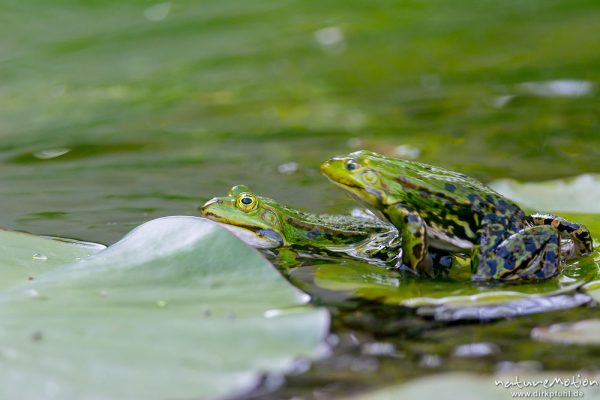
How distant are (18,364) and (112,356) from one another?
191 mm

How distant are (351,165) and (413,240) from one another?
343 millimetres

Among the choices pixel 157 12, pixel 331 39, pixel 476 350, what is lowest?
pixel 476 350

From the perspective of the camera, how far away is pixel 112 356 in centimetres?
185

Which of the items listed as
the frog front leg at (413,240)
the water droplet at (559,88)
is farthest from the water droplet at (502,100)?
the frog front leg at (413,240)

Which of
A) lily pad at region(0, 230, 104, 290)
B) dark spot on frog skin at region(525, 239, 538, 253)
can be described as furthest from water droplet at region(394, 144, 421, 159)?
lily pad at region(0, 230, 104, 290)

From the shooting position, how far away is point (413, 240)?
2.65 metres

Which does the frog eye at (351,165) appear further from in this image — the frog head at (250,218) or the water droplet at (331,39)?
the water droplet at (331,39)

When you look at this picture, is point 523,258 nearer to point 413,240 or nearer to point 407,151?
point 413,240

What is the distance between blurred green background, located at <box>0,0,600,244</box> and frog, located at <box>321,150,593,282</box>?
98cm

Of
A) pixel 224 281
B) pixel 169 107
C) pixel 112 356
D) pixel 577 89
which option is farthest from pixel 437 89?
pixel 112 356

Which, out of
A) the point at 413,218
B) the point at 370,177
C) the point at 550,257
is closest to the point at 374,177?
the point at 370,177

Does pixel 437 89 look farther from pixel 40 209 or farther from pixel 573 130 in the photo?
pixel 40 209

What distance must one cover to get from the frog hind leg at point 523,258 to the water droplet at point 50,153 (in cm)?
270

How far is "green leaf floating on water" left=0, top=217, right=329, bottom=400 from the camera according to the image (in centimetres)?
176
